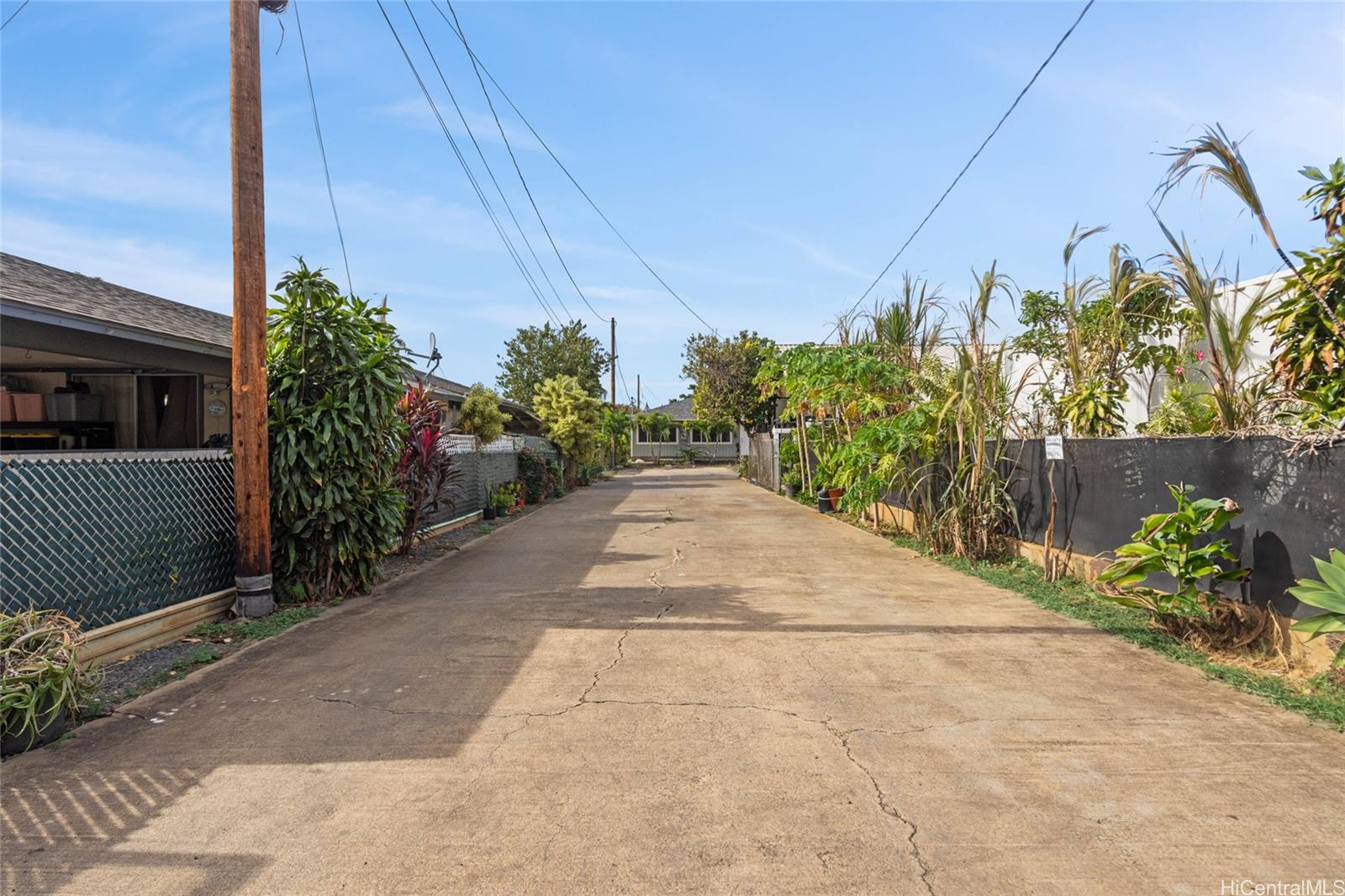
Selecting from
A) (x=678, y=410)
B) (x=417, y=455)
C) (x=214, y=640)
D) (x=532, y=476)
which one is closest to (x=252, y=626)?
(x=214, y=640)

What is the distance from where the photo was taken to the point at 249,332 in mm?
7301

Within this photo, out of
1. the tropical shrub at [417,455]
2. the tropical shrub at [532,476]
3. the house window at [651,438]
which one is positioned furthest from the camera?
the house window at [651,438]

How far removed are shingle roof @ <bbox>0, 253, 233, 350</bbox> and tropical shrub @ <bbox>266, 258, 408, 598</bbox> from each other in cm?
184

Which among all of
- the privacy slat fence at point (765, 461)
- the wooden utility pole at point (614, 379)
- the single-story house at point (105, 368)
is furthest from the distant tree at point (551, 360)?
the single-story house at point (105, 368)

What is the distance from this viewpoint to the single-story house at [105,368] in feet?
27.2

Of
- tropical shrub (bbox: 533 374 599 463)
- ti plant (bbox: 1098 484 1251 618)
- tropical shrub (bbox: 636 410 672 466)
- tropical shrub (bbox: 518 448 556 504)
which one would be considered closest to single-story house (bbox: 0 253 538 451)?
tropical shrub (bbox: 518 448 556 504)

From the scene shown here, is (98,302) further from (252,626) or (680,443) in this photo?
(680,443)

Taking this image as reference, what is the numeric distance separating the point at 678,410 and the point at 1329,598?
62411 millimetres

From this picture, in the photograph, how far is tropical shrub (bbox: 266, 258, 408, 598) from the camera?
783 cm

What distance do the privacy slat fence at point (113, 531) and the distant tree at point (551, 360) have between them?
137ft

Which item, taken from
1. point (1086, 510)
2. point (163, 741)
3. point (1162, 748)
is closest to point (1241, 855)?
point (1162, 748)

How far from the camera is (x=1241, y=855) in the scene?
10.1 feet

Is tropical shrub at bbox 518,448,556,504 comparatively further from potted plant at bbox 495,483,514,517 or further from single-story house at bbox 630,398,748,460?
single-story house at bbox 630,398,748,460

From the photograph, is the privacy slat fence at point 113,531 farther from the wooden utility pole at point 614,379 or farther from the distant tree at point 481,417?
the wooden utility pole at point 614,379
